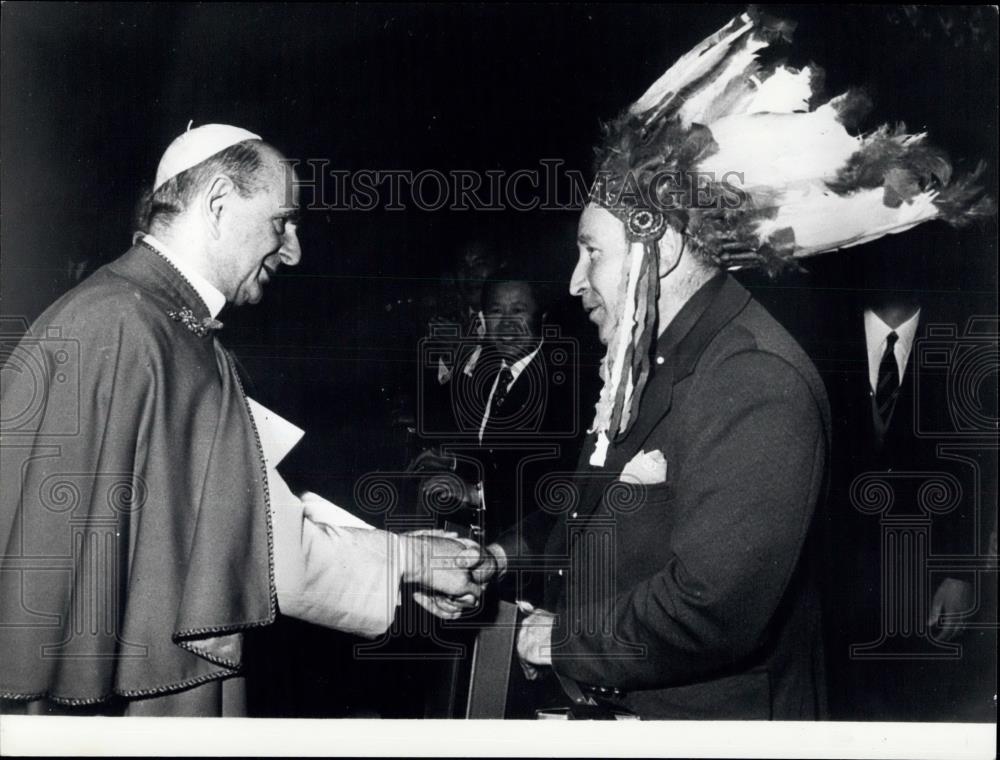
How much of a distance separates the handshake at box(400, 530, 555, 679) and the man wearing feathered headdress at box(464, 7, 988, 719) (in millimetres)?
10

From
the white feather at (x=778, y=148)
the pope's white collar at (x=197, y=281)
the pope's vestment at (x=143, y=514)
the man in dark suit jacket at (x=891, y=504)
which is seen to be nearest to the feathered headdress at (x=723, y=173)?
the white feather at (x=778, y=148)

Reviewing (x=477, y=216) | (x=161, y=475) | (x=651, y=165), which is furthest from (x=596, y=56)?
(x=161, y=475)

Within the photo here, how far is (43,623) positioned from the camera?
8.48 ft

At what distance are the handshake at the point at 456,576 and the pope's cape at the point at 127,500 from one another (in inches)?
14.4

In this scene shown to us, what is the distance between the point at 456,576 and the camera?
264 cm

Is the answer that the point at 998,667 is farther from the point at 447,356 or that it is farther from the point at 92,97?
the point at 92,97

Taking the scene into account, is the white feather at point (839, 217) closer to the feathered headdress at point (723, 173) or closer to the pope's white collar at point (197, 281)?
the feathered headdress at point (723, 173)

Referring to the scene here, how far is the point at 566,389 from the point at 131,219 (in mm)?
1172

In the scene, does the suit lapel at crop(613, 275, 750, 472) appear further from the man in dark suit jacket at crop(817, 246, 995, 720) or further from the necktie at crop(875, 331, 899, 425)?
the necktie at crop(875, 331, 899, 425)

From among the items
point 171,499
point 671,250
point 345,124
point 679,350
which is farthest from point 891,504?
point 171,499

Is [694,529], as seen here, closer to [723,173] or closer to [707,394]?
[707,394]

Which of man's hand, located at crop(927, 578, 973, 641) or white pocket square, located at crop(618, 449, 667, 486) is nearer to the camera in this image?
white pocket square, located at crop(618, 449, 667, 486)

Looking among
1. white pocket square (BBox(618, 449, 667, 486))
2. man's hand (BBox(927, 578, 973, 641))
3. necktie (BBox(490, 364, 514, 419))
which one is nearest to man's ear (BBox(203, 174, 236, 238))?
necktie (BBox(490, 364, 514, 419))

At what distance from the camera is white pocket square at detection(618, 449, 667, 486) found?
2582 mm
